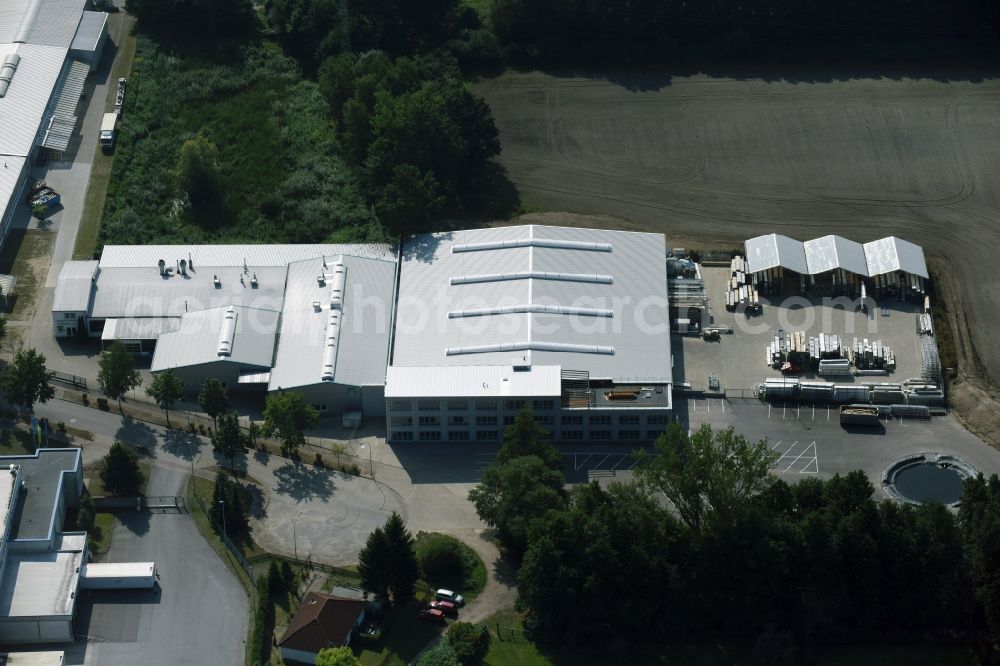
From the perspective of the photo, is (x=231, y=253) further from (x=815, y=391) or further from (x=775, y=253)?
(x=815, y=391)

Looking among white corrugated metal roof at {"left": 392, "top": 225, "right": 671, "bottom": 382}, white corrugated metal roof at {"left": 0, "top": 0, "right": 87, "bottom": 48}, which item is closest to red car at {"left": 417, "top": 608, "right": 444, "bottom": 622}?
white corrugated metal roof at {"left": 392, "top": 225, "right": 671, "bottom": 382}

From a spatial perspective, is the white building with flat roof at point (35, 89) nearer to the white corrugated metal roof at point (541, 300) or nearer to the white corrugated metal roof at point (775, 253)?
the white corrugated metal roof at point (541, 300)

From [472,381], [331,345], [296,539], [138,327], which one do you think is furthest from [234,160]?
[296,539]

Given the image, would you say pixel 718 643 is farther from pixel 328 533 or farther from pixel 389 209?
pixel 389 209

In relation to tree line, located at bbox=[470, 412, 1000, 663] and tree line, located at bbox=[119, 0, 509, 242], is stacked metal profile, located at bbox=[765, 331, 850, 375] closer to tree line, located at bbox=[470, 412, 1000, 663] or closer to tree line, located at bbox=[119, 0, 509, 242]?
tree line, located at bbox=[470, 412, 1000, 663]

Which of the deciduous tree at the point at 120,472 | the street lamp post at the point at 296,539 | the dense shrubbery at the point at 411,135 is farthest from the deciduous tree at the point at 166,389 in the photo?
the dense shrubbery at the point at 411,135

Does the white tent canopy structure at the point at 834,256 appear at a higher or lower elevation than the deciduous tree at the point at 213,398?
higher

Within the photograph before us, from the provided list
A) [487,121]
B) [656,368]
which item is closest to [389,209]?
[487,121]
